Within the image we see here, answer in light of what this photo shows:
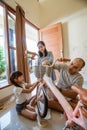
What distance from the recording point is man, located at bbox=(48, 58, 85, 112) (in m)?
1.88

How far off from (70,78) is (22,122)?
3.10 ft

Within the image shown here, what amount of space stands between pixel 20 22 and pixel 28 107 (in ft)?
6.67

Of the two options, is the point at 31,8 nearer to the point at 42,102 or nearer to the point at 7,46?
the point at 7,46

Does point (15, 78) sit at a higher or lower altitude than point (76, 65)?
lower

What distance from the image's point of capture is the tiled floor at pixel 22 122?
1.65 meters

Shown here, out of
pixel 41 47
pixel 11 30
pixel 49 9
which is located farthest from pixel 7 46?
pixel 49 9

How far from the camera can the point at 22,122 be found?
5.85 feet

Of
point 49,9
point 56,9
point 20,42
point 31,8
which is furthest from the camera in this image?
point 49,9

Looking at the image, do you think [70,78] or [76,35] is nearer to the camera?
[70,78]

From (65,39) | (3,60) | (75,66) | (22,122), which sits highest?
(65,39)

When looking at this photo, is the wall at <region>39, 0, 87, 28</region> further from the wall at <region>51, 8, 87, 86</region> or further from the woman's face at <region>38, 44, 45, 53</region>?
the woman's face at <region>38, 44, 45, 53</region>

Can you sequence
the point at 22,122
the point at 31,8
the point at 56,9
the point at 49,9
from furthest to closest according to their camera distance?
the point at 49,9 < the point at 56,9 < the point at 31,8 < the point at 22,122

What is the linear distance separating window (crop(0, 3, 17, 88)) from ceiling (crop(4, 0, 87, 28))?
0.80 metres

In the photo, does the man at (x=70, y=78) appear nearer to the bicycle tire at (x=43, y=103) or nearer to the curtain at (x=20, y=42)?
the bicycle tire at (x=43, y=103)
